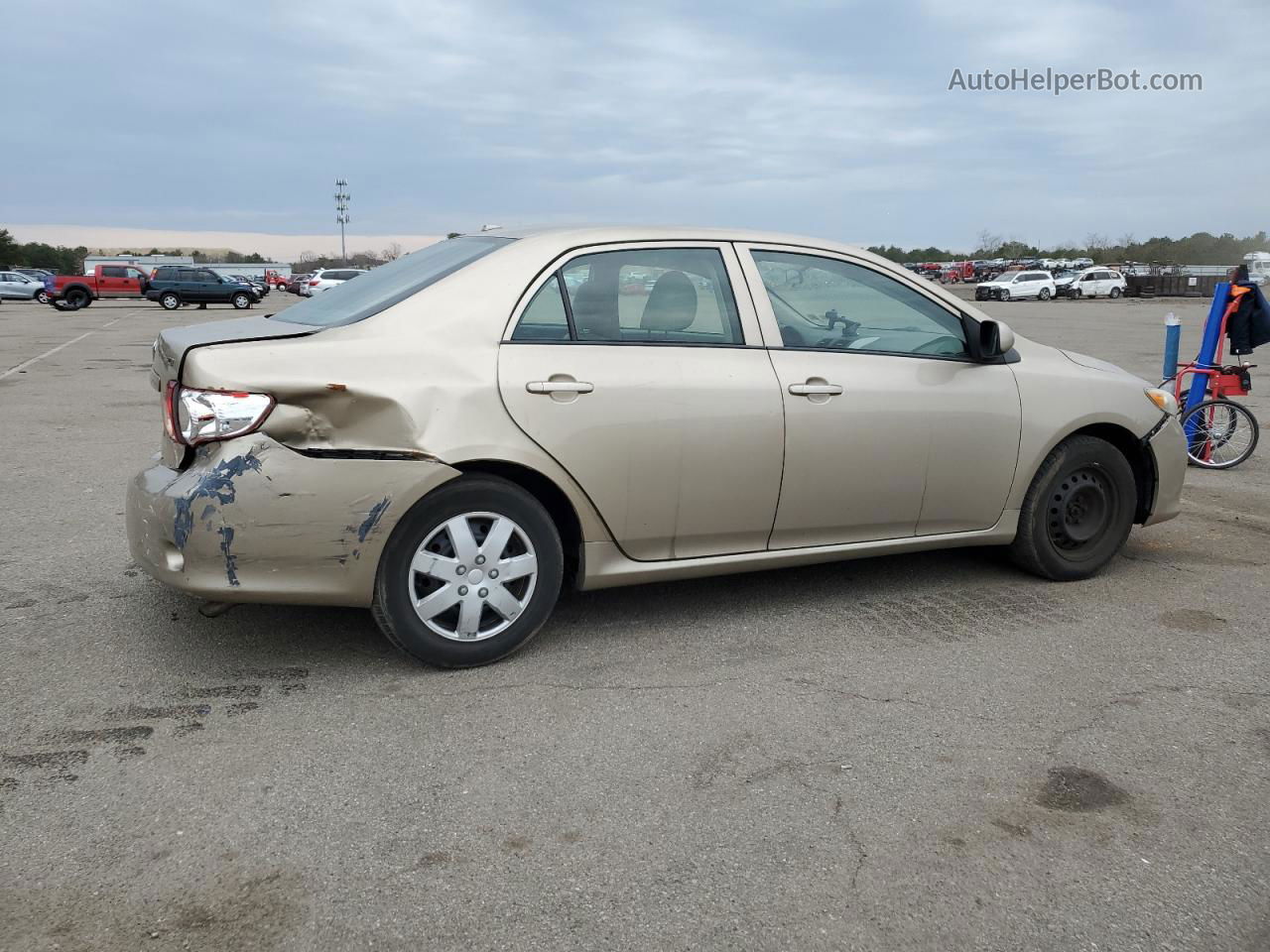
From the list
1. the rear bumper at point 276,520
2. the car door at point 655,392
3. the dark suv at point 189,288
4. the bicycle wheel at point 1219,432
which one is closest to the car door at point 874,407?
the car door at point 655,392

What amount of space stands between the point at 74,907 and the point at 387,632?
1511 mm

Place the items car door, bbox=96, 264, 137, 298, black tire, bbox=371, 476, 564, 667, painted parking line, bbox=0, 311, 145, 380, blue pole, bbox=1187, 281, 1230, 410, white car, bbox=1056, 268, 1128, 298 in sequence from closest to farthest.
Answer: black tire, bbox=371, 476, 564, 667 < blue pole, bbox=1187, 281, 1230, 410 < painted parking line, bbox=0, 311, 145, 380 < car door, bbox=96, 264, 137, 298 < white car, bbox=1056, 268, 1128, 298

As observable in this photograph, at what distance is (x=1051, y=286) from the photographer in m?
54.6

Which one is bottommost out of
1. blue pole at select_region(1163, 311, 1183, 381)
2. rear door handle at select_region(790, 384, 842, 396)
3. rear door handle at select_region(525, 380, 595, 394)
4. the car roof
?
blue pole at select_region(1163, 311, 1183, 381)

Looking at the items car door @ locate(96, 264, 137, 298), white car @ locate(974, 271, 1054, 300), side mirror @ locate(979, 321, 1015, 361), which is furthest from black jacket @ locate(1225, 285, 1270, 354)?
white car @ locate(974, 271, 1054, 300)

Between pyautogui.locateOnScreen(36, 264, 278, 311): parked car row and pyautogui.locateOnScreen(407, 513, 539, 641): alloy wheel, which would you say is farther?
pyautogui.locateOnScreen(36, 264, 278, 311): parked car row

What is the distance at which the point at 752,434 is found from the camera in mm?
4355

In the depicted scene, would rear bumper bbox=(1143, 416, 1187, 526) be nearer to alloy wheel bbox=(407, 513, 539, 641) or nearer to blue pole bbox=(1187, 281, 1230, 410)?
alloy wheel bbox=(407, 513, 539, 641)

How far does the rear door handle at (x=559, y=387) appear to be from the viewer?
13.1 feet

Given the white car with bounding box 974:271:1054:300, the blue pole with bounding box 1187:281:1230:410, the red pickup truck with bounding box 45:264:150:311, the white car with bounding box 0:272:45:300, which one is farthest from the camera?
the white car with bounding box 974:271:1054:300

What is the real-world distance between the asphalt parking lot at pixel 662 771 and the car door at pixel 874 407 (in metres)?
0.44

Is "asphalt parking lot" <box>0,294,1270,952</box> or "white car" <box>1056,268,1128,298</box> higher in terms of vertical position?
"white car" <box>1056,268,1128,298</box>

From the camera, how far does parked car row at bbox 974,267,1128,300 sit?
54.3 meters

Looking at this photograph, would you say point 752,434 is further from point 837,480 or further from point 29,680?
point 29,680
